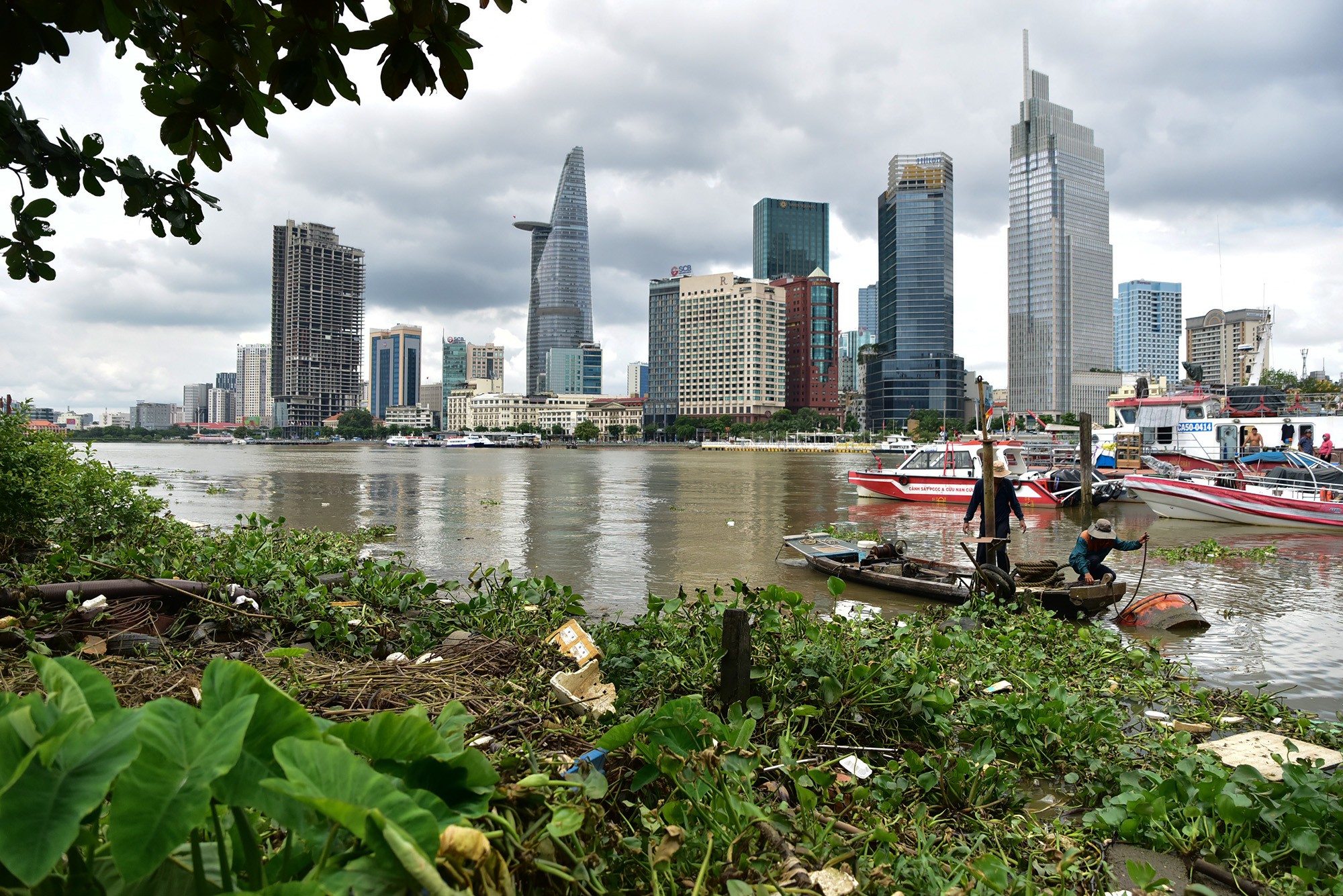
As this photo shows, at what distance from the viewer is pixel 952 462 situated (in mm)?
28641

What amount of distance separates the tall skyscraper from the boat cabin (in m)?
138

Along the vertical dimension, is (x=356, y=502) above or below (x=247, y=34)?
below

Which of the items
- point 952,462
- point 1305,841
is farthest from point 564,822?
point 952,462

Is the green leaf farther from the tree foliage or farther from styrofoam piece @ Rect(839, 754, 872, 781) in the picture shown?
the tree foliage

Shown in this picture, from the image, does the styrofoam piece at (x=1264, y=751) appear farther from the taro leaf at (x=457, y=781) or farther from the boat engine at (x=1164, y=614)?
the boat engine at (x=1164, y=614)

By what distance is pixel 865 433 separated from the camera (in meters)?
145

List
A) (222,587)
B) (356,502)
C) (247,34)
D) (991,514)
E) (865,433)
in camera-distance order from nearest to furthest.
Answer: (247,34) → (222,587) → (991,514) → (356,502) → (865,433)

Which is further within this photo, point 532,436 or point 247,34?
point 532,436

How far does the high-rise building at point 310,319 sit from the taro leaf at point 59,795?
204 m

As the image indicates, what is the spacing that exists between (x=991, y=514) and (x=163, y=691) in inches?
423

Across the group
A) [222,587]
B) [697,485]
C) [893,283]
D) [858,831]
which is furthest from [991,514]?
[893,283]

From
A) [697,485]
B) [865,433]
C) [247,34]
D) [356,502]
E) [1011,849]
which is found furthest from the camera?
[865,433]

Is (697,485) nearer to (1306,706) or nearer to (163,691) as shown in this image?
(1306,706)

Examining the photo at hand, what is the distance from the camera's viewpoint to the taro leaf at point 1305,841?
306 centimetres
